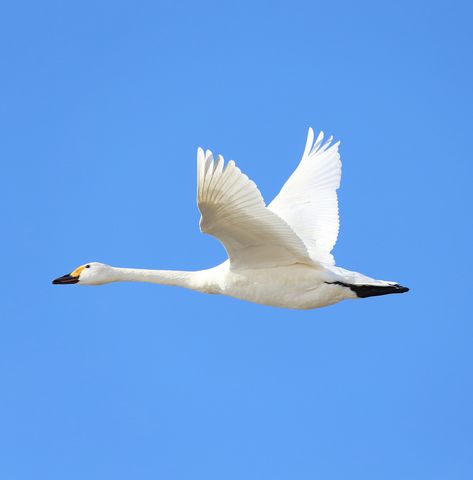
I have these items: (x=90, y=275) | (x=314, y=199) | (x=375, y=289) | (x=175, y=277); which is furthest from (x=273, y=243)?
(x=90, y=275)

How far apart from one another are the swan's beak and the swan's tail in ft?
12.8

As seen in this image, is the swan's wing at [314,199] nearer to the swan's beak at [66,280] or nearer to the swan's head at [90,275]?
the swan's head at [90,275]

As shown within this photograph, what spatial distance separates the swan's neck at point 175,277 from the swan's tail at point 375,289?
1718mm

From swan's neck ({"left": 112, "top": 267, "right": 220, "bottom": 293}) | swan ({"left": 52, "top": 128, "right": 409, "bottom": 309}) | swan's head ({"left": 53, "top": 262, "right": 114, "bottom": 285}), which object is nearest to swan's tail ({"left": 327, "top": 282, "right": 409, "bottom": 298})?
swan ({"left": 52, "top": 128, "right": 409, "bottom": 309})

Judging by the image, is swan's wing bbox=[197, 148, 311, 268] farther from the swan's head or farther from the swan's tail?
the swan's head

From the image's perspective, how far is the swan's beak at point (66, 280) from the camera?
52.3 ft

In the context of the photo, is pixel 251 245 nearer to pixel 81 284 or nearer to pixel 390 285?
pixel 390 285

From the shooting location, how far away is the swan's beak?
15.9m

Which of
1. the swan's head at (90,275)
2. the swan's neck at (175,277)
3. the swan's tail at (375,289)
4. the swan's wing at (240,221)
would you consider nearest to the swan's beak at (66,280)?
the swan's head at (90,275)

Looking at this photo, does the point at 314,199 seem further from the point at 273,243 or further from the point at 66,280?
the point at 66,280

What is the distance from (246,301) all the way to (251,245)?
3.22 ft

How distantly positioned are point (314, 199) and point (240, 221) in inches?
134

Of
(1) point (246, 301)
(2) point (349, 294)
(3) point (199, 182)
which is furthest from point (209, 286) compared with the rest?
(3) point (199, 182)

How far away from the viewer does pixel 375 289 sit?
1437cm
